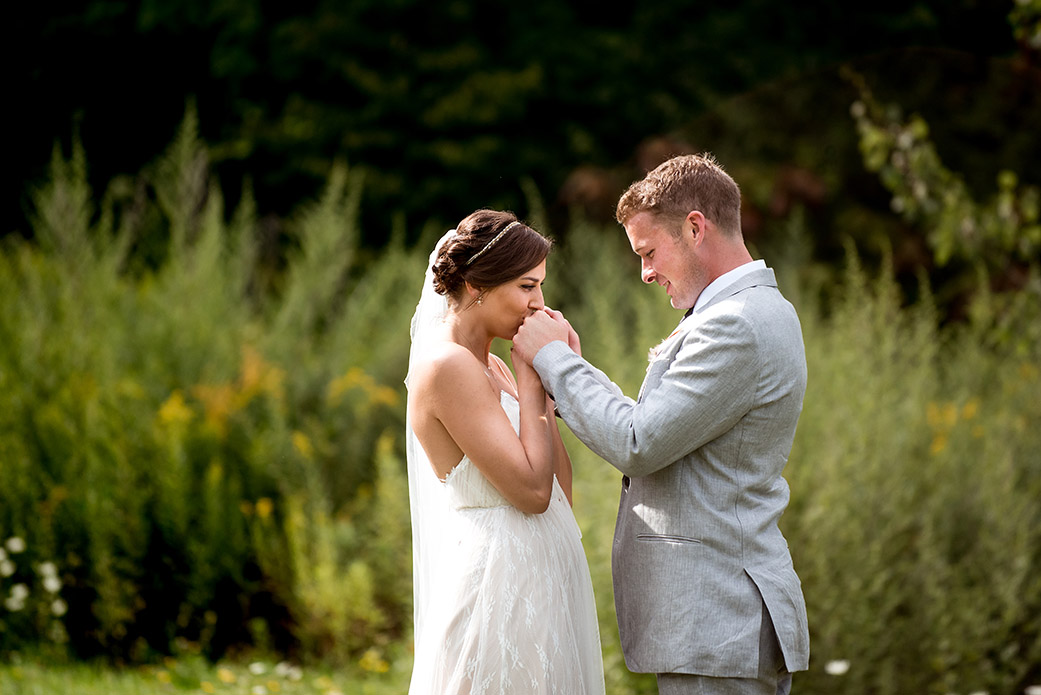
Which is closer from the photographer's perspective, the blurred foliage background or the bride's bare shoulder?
the bride's bare shoulder

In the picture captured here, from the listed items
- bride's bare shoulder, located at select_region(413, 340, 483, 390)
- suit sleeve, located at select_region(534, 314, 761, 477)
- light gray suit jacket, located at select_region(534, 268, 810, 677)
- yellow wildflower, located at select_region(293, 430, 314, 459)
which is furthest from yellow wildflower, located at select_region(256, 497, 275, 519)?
suit sleeve, located at select_region(534, 314, 761, 477)

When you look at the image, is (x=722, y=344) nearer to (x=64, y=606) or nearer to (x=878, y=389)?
(x=878, y=389)

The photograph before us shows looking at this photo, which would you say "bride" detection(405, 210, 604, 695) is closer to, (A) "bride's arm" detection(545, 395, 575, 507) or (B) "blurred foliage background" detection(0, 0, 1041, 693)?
(A) "bride's arm" detection(545, 395, 575, 507)

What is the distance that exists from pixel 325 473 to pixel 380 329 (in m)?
1.48

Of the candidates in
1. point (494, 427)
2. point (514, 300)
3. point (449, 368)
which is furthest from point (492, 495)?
point (514, 300)

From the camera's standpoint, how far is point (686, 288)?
2.55m

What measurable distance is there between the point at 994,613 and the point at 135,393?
4.56 m

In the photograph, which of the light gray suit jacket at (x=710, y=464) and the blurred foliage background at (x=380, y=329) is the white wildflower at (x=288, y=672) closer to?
the blurred foliage background at (x=380, y=329)

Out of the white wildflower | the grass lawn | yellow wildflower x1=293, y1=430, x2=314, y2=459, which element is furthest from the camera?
yellow wildflower x1=293, y1=430, x2=314, y2=459

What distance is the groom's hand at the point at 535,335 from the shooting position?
2.53 meters

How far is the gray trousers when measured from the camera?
2391 millimetres

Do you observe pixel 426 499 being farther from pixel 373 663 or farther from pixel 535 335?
pixel 373 663

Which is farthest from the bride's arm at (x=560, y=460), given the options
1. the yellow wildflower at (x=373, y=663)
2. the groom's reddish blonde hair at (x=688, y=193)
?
the yellow wildflower at (x=373, y=663)

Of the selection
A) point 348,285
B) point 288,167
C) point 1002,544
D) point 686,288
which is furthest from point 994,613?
point 288,167
